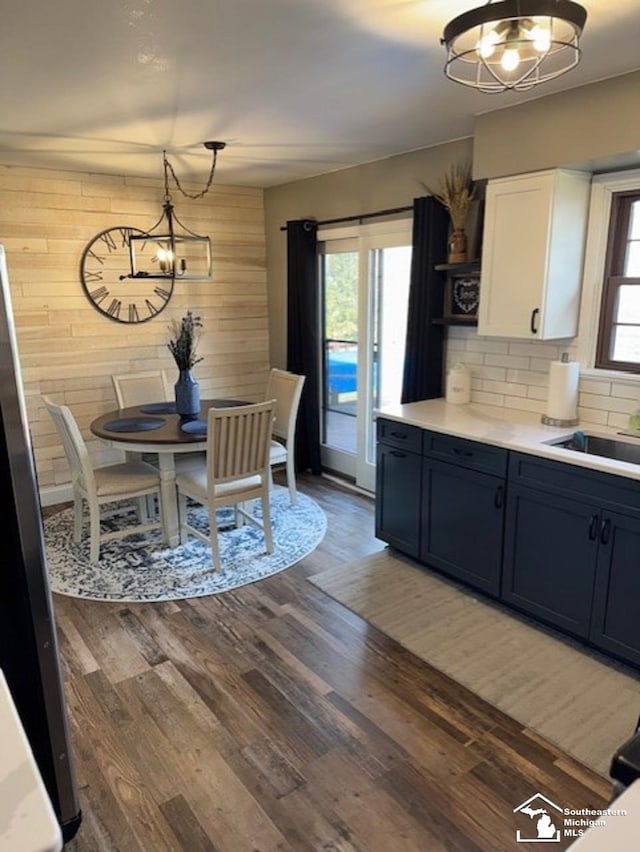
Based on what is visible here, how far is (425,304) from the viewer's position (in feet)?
12.4

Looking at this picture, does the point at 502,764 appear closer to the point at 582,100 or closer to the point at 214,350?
the point at 582,100

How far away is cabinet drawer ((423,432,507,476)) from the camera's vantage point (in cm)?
291

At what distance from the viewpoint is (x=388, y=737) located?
2.24 metres

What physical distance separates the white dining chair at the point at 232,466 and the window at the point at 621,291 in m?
1.88

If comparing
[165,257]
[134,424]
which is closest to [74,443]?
[134,424]

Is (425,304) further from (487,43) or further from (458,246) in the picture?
(487,43)

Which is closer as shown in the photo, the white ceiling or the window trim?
the white ceiling

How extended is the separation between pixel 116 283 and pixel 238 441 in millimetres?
2078

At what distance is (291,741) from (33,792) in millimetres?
1571

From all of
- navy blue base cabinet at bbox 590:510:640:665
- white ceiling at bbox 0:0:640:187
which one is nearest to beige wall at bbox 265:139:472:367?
white ceiling at bbox 0:0:640:187

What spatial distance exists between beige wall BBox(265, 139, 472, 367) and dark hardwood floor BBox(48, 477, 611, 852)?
9.19 feet

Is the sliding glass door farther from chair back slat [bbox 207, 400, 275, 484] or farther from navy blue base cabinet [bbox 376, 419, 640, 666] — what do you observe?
chair back slat [bbox 207, 400, 275, 484]

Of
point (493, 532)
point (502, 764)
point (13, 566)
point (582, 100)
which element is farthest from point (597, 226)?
point (13, 566)

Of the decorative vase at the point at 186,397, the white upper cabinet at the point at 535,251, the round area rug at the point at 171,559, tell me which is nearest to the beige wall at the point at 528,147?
the white upper cabinet at the point at 535,251
